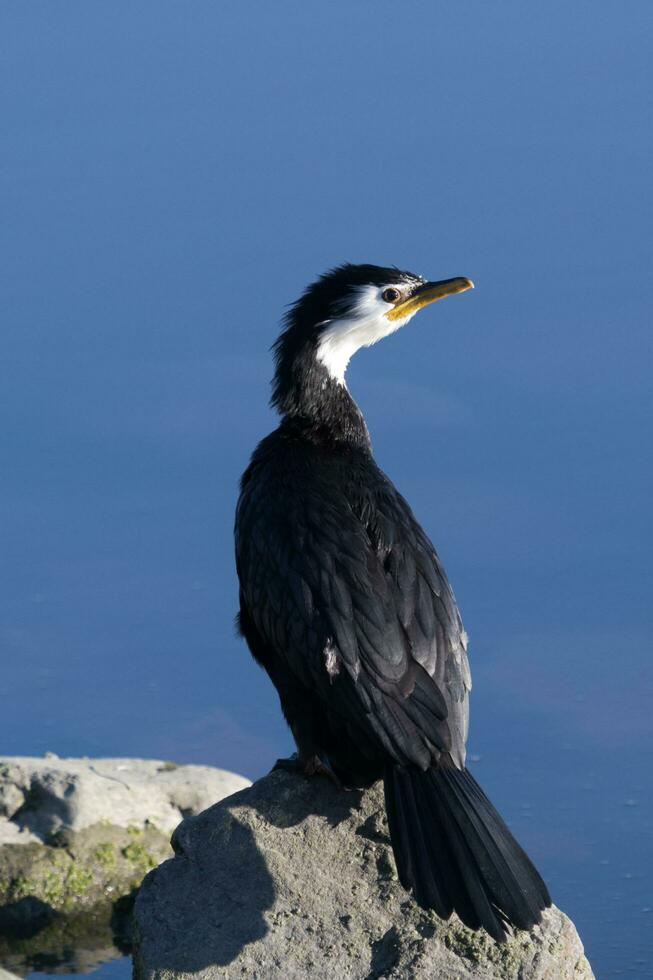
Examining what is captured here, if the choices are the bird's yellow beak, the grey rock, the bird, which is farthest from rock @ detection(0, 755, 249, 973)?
the bird's yellow beak

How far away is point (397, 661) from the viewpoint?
4.54 meters

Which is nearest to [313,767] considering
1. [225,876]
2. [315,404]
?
[225,876]

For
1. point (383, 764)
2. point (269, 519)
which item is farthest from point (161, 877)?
point (269, 519)

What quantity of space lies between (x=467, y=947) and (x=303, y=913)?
43cm

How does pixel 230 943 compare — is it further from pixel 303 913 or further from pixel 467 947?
pixel 467 947

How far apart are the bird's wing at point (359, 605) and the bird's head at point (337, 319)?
1.55 feet

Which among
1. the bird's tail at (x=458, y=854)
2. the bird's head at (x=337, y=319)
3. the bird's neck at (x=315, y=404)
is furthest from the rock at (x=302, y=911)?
the bird's head at (x=337, y=319)

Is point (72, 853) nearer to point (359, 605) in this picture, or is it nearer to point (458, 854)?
point (359, 605)

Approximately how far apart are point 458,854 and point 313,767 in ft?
2.48

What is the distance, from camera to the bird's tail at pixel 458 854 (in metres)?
4.05

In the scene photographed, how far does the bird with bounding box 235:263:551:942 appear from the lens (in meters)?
4.17

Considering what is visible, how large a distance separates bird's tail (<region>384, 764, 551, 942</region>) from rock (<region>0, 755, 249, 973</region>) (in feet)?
7.26

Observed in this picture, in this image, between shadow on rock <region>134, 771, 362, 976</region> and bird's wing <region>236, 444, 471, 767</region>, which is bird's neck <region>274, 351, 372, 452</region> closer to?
bird's wing <region>236, 444, 471, 767</region>

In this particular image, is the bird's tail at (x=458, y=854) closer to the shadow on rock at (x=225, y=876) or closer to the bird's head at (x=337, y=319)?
the shadow on rock at (x=225, y=876)
